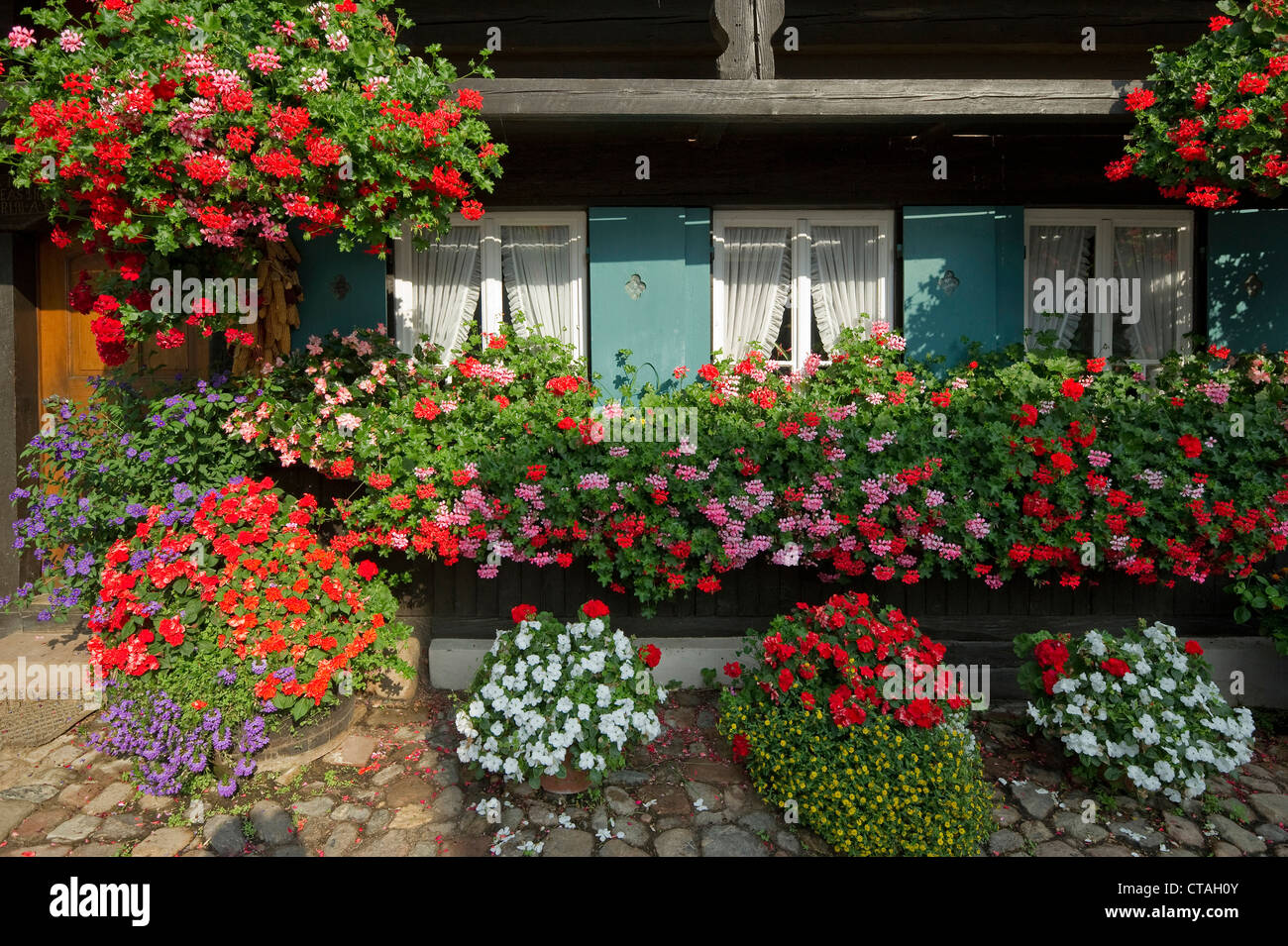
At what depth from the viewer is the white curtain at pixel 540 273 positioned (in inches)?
216

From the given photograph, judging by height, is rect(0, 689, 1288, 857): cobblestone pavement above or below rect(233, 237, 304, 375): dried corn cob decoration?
below

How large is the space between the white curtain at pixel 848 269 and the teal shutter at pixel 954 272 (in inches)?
9.1

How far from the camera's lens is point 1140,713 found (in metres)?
3.56

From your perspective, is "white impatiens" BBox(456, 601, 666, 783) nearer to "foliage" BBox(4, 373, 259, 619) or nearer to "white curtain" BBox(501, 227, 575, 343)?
"foliage" BBox(4, 373, 259, 619)

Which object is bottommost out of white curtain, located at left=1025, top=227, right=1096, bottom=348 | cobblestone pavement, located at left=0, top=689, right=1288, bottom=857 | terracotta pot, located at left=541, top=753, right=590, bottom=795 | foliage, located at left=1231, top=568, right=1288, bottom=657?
cobblestone pavement, located at left=0, top=689, right=1288, bottom=857

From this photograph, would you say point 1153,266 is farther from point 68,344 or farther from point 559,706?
point 68,344

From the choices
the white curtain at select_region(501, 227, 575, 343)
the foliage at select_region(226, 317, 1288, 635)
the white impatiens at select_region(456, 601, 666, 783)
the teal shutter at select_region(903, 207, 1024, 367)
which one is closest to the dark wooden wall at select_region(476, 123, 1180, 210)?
the teal shutter at select_region(903, 207, 1024, 367)

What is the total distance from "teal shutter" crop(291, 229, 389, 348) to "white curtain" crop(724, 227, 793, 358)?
8.02ft

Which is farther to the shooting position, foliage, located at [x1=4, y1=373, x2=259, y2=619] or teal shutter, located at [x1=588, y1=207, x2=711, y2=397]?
teal shutter, located at [x1=588, y1=207, x2=711, y2=397]

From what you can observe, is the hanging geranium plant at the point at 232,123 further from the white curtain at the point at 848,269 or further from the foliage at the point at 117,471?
the white curtain at the point at 848,269

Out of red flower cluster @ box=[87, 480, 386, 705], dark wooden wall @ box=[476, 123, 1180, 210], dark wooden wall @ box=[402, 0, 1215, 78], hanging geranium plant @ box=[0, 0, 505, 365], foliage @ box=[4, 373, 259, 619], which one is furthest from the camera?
dark wooden wall @ box=[402, 0, 1215, 78]

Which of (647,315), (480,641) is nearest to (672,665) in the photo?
(480,641)

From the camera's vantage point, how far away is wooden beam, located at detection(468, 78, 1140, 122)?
425 cm

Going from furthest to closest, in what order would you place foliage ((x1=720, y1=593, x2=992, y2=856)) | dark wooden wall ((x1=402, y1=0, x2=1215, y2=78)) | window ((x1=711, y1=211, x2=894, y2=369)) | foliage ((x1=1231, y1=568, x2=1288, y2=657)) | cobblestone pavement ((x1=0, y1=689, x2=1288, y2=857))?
1. dark wooden wall ((x1=402, y1=0, x2=1215, y2=78))
2. window ((x1=711, y1=211, x2=894, y2=369))
3. foliage ((x1=1231, y1=568, x2=1288, y2=657))
4. cobblestone pavement ((x1=0, y1=689, x2=1288, y2=857))
5. foliage ((x1=720, y1=593, x2=992, y2=856))
